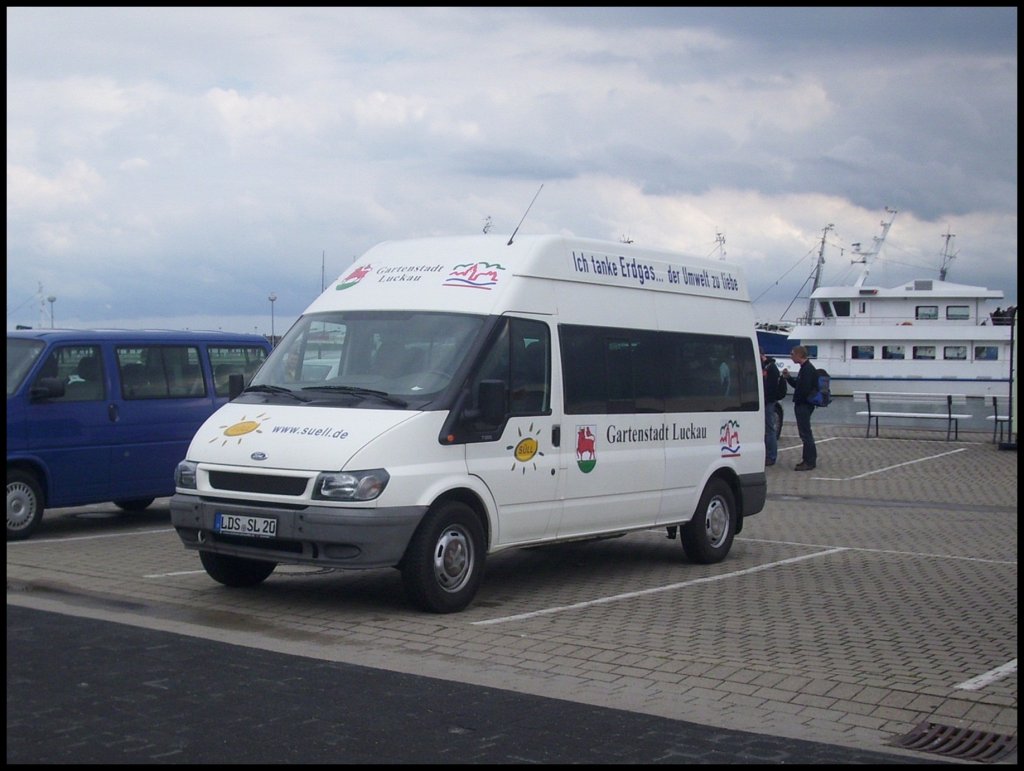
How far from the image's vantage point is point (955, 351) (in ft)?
188

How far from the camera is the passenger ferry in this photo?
56469 millimetres

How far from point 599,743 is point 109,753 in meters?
2.14

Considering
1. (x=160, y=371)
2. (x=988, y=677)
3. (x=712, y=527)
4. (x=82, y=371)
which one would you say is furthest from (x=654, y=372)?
(x=82, y=371)

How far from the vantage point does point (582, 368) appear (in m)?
10.7

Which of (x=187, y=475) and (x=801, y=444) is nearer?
(x=187, y=475)

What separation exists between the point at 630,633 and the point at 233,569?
10.5ft

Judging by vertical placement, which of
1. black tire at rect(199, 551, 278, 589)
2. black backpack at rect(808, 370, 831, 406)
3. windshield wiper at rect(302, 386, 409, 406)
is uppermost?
windshield wiper at rect(302, 386, 409, 406)

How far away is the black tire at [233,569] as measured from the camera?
33.4 feet

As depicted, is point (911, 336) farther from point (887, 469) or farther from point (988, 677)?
point (988, 677)

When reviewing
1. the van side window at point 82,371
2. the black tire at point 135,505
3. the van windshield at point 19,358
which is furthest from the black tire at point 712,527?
the van windshield at point 19,358

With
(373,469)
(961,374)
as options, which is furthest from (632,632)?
(961,374)

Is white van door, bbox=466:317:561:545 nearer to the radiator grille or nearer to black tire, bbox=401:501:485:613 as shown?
black tire, bbox=401:501:485:613

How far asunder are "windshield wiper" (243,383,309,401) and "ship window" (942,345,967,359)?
51.5m

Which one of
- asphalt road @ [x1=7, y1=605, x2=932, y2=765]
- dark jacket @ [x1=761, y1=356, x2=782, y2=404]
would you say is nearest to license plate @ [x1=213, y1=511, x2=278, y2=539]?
asphalt road @ [x1=7, y1=605, x2=932, y2=765]
